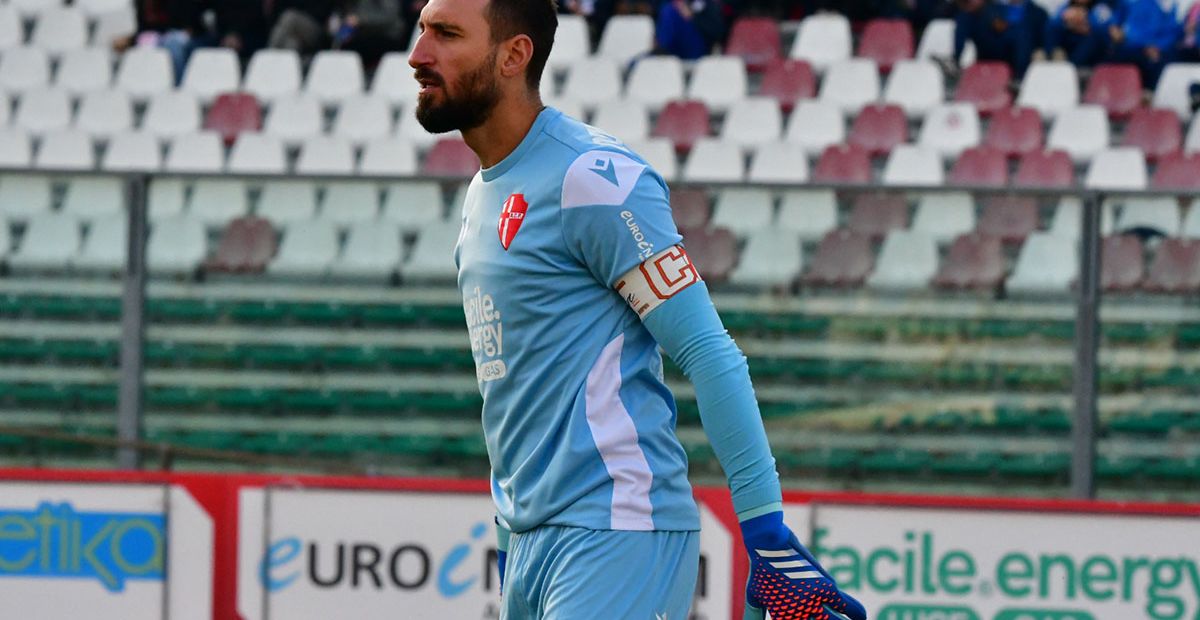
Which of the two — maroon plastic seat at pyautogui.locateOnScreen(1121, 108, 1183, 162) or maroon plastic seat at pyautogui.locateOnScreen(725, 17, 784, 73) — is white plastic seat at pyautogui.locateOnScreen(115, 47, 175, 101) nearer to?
maroon plastic seat at pyautogui.locateOnScreen(725, 17, 784, 73)

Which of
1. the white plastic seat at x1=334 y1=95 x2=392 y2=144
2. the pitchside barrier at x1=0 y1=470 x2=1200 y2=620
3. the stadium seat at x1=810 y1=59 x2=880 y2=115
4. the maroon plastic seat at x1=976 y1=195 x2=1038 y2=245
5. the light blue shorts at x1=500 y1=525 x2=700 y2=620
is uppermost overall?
the stadium seat at x1=810 y1=59 x2=880 y2=115

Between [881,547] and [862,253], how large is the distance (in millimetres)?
1154

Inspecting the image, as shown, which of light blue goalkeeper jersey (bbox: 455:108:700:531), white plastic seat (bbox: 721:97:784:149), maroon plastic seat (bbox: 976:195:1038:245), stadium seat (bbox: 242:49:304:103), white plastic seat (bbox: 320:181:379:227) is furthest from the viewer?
stadium seat (bbox: 242:49:304:103)

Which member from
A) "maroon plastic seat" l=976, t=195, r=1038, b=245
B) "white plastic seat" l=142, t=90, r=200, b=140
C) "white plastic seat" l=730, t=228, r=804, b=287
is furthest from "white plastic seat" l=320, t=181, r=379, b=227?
"white plastic seat" l=142, t=90, r=200, b=140

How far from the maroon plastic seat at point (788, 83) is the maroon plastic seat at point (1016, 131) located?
4.91ft

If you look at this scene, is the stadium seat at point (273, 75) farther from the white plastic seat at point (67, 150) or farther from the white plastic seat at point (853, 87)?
the white plastic seat at point (853, 87)

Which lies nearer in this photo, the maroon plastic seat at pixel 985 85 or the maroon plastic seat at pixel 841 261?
the maroon plastic seat at pixel 841 261

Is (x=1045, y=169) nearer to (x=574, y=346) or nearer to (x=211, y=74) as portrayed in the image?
(x=211, y=74)

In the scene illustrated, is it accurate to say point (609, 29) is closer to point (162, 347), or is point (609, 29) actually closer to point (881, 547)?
point (162, 347)

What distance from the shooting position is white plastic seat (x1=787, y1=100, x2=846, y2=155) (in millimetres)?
13586

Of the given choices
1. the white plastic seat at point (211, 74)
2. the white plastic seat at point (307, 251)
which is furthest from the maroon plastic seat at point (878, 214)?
the white plastic seat at point (211, 74)

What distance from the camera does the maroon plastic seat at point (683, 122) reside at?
13656mm

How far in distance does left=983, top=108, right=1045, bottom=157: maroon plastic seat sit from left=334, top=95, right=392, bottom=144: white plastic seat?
4.53 meters

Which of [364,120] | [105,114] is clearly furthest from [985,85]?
[105,114]
